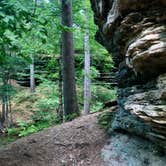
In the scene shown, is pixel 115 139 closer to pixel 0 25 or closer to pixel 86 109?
pixel 0 25

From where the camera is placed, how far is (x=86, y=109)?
13.6 metres

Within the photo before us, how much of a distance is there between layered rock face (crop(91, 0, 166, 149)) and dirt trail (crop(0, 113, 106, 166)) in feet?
3.50

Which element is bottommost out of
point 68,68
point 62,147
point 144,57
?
point 62,147

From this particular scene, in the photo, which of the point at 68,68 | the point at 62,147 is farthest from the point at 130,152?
the point at 68,68

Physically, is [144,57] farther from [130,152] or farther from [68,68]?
[68,68]

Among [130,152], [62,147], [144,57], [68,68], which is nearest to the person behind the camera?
[144,57]

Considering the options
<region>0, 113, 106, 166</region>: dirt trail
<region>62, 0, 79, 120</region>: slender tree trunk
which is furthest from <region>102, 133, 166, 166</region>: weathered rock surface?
<region>62, 0, 79, 120</region>: slender tree trunk

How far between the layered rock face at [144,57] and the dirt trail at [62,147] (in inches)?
41.9

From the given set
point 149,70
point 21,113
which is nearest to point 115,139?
point 149,70

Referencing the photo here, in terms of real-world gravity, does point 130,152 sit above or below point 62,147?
above

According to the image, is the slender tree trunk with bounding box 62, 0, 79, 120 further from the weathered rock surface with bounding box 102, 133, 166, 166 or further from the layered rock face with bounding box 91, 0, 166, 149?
the layered rock face with bounding box 91, 0, 166, 149

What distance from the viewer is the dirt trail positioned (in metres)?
6.66

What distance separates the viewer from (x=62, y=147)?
7.21m

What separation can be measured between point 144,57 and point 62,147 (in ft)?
11.5
